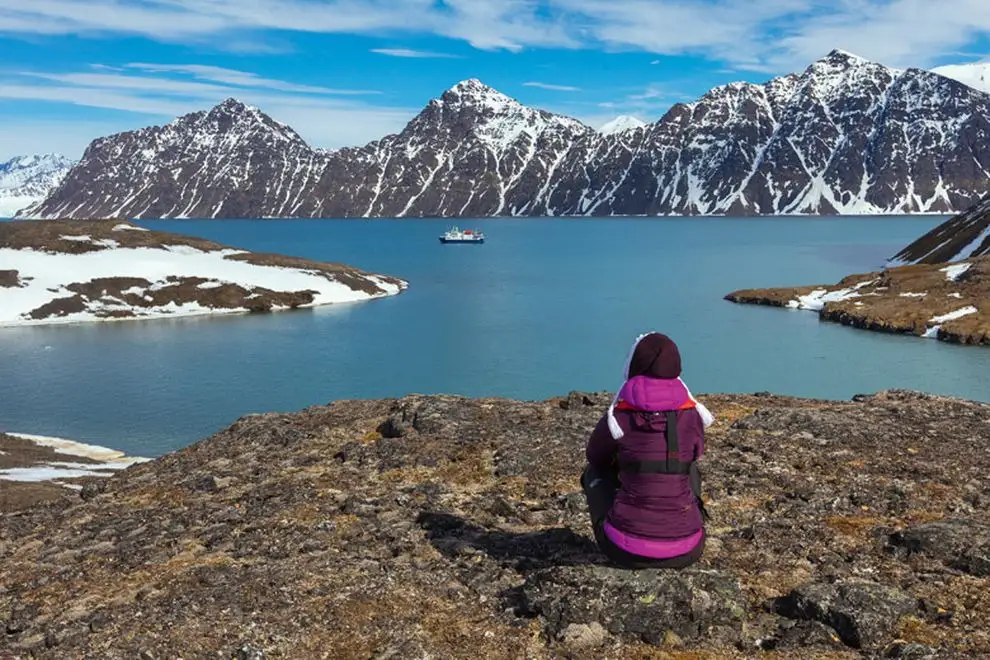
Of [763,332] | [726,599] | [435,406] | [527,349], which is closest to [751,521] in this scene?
[726,599]

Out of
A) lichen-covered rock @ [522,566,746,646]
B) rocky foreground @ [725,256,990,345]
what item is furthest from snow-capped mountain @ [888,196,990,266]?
lichen-covered rock @ [522,566,746,646]

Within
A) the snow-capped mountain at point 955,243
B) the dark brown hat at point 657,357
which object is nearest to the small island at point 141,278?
the snow-capped mountain at point 955,243

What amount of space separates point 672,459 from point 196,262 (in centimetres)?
13593

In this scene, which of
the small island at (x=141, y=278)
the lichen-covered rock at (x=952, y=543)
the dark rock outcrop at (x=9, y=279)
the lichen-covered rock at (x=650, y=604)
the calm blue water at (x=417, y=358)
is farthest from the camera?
the dark rock outcrop at (x=9, y=279)

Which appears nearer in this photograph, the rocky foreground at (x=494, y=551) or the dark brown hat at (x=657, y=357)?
the dark brown hat at (x=657, y=357)

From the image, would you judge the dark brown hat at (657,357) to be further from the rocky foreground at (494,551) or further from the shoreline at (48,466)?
the shoreline at (48,466)

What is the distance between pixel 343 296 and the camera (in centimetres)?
12494

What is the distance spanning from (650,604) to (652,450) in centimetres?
194

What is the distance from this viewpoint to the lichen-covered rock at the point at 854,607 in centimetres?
928

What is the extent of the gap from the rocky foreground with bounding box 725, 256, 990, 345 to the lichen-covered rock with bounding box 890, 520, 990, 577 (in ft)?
254

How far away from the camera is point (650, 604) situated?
946 cm

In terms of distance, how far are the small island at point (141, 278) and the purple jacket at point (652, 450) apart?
365 feet

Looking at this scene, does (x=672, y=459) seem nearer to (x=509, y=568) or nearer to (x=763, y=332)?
(x=509, y=568)

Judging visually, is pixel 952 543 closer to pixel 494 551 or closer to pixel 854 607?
pixel 854 607
